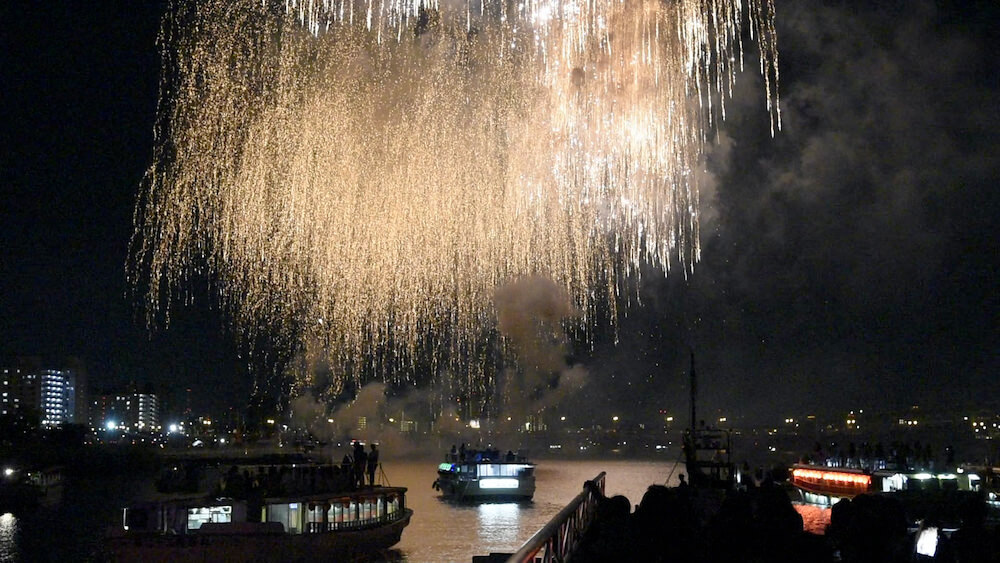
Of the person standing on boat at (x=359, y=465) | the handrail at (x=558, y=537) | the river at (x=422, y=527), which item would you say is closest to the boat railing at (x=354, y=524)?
the river at (x=422, y=527)

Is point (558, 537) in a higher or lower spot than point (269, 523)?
higher

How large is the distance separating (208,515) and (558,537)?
22826 millimetres

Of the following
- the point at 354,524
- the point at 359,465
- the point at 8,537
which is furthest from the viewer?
the point at 8,537

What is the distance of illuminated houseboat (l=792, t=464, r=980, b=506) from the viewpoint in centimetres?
2985

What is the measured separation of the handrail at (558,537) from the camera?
5999mm

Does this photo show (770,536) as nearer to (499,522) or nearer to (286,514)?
(286,514)

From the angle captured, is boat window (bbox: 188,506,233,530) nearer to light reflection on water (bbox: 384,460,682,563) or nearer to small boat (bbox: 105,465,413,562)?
small boat (bbox: 105,465,413,562)

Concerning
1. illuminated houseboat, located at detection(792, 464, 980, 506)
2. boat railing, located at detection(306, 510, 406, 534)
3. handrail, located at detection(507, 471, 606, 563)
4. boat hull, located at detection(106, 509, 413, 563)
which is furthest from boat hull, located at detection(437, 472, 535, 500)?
handrail, located at detection(507, 471, 606, 563)

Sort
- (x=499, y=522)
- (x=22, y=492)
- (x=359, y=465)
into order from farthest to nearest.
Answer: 1. (x=22, y=492)
2. (x=499, y=522)
3. (x=359, y=465)

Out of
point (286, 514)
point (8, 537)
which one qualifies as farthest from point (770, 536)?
point (8, 537)

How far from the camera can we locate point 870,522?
7062 millimetres

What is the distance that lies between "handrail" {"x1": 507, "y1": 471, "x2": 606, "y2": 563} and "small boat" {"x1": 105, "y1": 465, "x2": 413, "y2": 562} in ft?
46.9

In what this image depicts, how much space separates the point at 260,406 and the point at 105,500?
94614mm

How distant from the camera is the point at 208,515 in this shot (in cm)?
2981
